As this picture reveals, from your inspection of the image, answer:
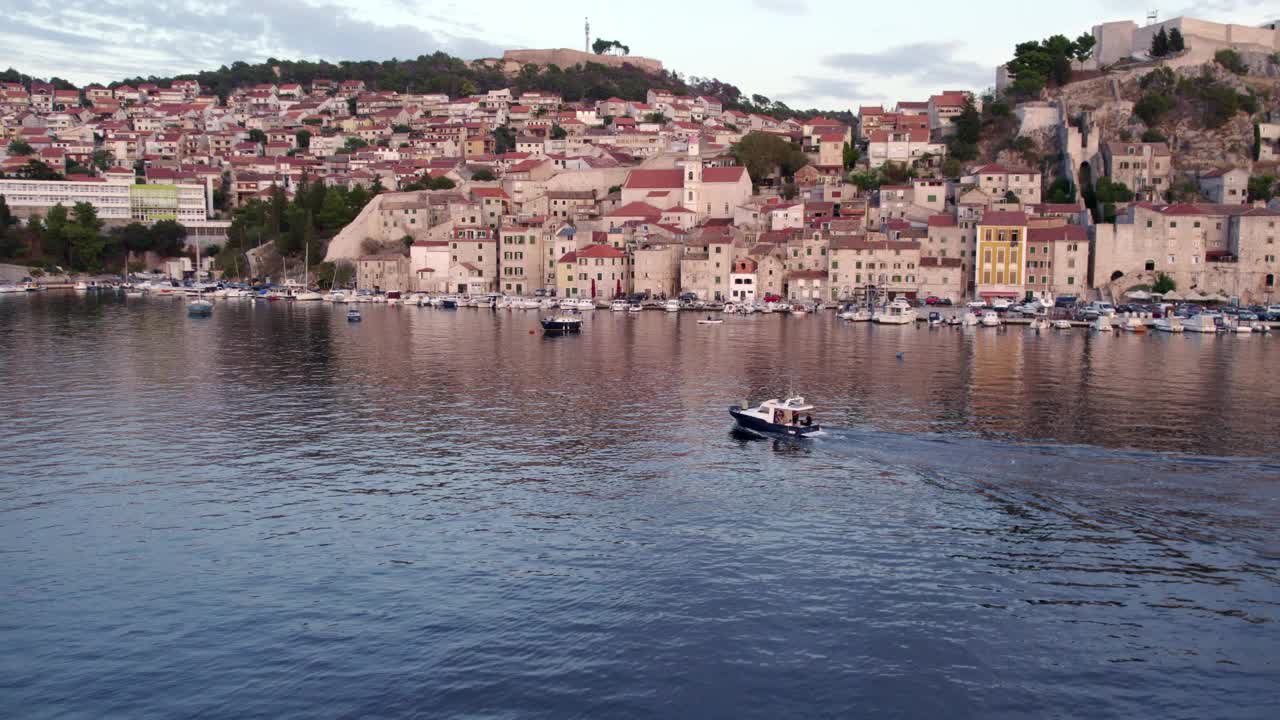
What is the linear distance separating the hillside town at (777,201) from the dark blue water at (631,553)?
102 feet

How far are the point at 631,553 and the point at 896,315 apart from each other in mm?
39584

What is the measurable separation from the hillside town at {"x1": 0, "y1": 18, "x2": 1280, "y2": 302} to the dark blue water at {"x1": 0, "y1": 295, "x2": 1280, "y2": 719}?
30989mm

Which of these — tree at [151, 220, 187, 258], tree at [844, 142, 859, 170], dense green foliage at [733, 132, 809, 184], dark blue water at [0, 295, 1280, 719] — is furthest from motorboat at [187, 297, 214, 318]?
tree at [844, 142, 859, 170]

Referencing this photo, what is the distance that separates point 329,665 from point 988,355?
31.2 metres

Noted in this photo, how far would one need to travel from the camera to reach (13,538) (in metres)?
14.6

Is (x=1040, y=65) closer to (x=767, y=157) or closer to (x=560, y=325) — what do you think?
(x=767, y=157)

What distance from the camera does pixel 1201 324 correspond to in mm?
47062

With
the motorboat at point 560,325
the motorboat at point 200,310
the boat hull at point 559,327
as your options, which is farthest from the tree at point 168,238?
the boat hull at point 559,327

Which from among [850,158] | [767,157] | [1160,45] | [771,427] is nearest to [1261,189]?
[1160,45]

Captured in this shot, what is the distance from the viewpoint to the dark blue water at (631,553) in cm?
1051

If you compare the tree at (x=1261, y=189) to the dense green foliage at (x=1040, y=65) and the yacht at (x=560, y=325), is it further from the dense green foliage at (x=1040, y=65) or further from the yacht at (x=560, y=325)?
the yacht at (x=560, y=325)

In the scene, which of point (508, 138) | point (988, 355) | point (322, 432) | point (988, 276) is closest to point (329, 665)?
point (322, 432)

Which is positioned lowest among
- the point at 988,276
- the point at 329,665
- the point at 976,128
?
the point at 329,665

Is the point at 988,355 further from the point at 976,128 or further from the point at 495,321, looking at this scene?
the point at 976,128
